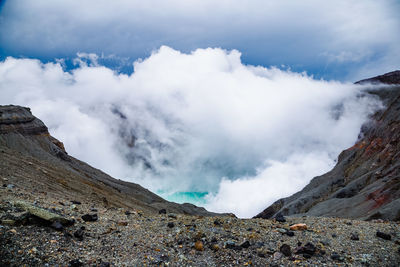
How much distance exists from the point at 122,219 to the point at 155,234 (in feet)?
11.3

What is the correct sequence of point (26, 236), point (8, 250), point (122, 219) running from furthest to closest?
point (122, 219) < point (26, 236) < point (8, 250)

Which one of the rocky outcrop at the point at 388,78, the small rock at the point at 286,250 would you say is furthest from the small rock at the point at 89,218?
the rocky outcrop at the point at 388,78

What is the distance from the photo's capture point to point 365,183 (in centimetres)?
7138

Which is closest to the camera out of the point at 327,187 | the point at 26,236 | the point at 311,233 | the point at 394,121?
the point at 26,236

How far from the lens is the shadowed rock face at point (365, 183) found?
168ft

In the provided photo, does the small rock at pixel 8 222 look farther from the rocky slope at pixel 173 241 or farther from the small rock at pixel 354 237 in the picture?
the small rock at pixel 354 237

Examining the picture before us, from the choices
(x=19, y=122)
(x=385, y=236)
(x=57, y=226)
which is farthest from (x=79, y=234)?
(x=19, y=122)

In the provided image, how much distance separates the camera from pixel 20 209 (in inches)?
614

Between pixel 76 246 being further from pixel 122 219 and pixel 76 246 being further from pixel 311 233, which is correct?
pixel 311 233

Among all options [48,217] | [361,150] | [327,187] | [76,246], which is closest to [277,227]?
[76,246]

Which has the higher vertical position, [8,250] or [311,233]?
[311,233]

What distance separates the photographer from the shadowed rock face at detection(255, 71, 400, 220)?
51.3 metres

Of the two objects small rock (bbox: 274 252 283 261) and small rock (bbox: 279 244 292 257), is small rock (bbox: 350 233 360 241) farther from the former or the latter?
small rock (bbox: 274 252 283 261)

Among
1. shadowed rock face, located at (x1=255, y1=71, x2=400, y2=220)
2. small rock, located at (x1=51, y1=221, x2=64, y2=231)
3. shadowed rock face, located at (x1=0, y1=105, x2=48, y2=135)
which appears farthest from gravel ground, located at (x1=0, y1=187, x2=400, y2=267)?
shadowed rock face, located at (x1=0, y1=105, x2=48, y2=135)
